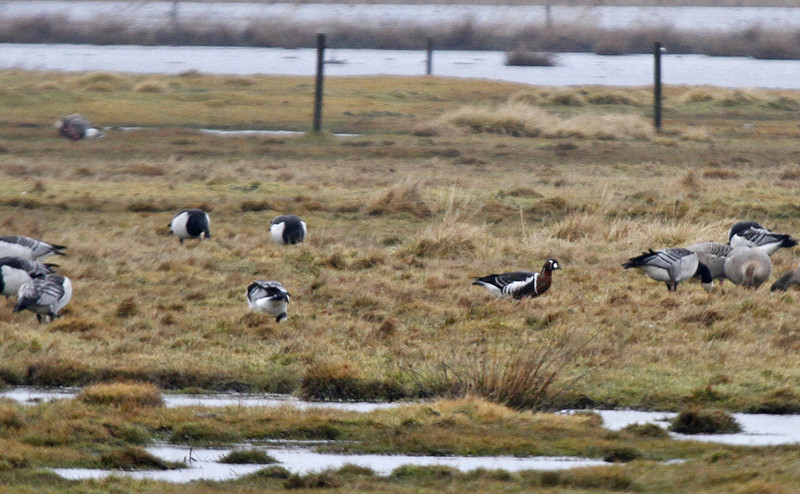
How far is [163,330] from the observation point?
410 inches

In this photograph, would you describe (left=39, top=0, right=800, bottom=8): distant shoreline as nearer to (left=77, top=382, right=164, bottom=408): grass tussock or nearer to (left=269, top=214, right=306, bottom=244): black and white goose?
(left=269, top=214, right=306, bottom=244): black and white goose

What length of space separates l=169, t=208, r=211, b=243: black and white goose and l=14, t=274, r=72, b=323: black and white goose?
395 cm

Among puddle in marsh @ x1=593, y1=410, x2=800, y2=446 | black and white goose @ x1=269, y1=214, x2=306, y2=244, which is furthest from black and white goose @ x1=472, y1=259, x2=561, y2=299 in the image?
black and white goose @ x1=269, y1=214, x2=306, y2=244

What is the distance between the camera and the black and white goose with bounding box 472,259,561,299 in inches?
444

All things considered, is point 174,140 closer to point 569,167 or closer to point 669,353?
point 569,167

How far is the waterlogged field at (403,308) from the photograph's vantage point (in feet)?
23.2

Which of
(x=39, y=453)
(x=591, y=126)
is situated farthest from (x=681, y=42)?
(x=39, y=453)

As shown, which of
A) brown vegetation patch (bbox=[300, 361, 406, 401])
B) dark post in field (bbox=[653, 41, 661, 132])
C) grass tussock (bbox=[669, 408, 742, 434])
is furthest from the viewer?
dark post in field (bbox=[653, 41, 661, 132])

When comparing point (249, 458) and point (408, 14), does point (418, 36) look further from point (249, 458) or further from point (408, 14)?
point (249, 458)

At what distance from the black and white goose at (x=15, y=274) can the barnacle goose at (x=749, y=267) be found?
7467mm

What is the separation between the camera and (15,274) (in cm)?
1104

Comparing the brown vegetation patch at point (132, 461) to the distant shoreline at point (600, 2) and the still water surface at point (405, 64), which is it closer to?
the still water surface at point (405, 64)

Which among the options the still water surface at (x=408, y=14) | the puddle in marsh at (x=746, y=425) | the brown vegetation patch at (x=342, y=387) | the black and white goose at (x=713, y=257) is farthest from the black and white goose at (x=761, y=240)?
the still water surface at (x=408, y=14)

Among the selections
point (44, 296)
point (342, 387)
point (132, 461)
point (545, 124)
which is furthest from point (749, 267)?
point (545, 124)
